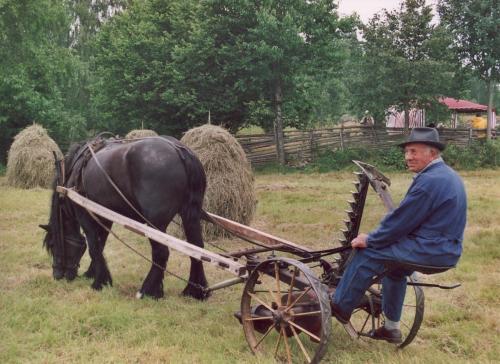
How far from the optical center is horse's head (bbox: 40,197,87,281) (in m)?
6.63

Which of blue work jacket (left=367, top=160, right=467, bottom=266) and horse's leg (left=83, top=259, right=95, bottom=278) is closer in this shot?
blue work jacket (left=367, top=160, right=467, bottom=266)

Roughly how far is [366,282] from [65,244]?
14.3 feet

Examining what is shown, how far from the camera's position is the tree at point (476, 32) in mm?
21406

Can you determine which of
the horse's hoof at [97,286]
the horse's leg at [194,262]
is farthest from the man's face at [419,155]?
the horse's hoof at [97,286]

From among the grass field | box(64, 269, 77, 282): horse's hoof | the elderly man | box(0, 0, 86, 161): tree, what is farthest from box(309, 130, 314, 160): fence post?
the elderly man

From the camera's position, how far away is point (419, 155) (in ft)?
12.9

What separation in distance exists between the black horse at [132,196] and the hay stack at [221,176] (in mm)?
2785

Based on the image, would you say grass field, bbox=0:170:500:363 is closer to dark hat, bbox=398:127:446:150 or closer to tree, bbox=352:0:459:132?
dark hat, bbox=398:127:446:150

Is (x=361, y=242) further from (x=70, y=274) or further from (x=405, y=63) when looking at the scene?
(x=405, y=63)

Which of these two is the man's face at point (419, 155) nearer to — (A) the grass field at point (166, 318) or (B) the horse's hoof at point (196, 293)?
(A) the grass field at point (166, 318)

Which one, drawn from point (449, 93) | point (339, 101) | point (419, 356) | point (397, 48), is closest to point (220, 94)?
point (397, 48)

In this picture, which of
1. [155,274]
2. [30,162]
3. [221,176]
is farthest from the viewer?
[30,162]

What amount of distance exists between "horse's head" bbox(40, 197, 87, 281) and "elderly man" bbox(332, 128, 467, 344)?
4.01 meters

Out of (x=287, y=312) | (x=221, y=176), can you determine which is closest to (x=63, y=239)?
(x=221, y=176)
